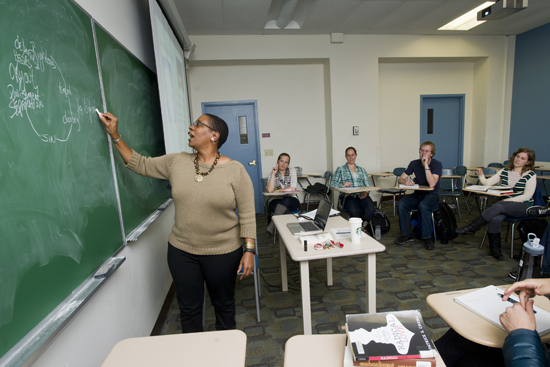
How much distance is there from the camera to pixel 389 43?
5.62m

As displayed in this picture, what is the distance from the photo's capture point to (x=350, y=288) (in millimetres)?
2797

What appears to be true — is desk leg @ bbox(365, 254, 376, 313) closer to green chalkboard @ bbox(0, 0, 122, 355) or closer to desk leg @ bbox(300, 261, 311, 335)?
desk leg @ bbox(300, 261, 311, 335)

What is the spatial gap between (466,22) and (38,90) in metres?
6.43

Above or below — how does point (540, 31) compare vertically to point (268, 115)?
above

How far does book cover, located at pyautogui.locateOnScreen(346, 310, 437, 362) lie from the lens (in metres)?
0.83

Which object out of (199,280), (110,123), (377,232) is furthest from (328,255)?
(377,232)

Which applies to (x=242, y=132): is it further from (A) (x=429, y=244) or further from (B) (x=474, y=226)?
(B) (x=474, y=226)

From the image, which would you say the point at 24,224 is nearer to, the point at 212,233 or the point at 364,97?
the point at 212,233

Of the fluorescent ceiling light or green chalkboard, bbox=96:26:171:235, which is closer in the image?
green chalkboard, bbox=96:26:171:235

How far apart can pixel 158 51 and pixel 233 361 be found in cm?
223

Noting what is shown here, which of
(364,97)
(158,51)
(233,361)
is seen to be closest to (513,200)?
(364,97)

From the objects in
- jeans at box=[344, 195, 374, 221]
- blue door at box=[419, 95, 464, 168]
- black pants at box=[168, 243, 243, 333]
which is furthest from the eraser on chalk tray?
blue door at box=[419, 95, 464, 168]

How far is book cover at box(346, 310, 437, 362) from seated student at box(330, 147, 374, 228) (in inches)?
128

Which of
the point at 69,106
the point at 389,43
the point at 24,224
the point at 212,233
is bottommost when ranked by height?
the point at 212,233
